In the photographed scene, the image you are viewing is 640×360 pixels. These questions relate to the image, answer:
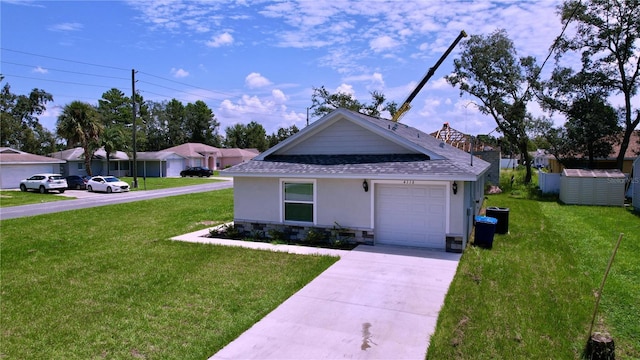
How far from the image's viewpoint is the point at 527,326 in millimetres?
5719

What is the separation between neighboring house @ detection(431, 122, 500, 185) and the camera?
27391 millimetres

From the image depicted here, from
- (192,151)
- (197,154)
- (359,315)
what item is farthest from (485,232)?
(192,151)

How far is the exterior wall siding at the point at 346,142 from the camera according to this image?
12.3 m

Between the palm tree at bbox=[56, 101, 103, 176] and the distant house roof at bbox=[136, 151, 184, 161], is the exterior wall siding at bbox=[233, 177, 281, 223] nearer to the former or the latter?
the palm tree at bbox=[56, 101, 103, 176]

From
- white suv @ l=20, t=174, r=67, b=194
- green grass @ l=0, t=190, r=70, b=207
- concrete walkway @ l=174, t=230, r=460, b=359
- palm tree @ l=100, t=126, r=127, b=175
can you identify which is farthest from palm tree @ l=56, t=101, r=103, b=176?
concrete walkway @ l=174, t=230, r=460, b=359

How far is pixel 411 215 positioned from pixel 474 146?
21.6 m

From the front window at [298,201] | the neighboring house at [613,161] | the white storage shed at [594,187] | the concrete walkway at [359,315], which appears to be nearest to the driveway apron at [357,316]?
the concrete walkway at [359,315]

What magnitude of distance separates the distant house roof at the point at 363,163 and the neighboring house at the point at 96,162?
36.7 meters

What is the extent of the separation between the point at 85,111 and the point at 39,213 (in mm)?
19044

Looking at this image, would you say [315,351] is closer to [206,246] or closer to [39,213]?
[206,246]

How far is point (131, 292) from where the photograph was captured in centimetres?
730

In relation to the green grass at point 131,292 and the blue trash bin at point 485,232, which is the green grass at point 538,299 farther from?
the green grass at point 131,292

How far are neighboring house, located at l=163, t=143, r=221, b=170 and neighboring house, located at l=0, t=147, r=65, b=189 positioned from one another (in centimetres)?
1682

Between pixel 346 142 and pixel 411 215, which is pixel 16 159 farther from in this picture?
pixel 411 215
